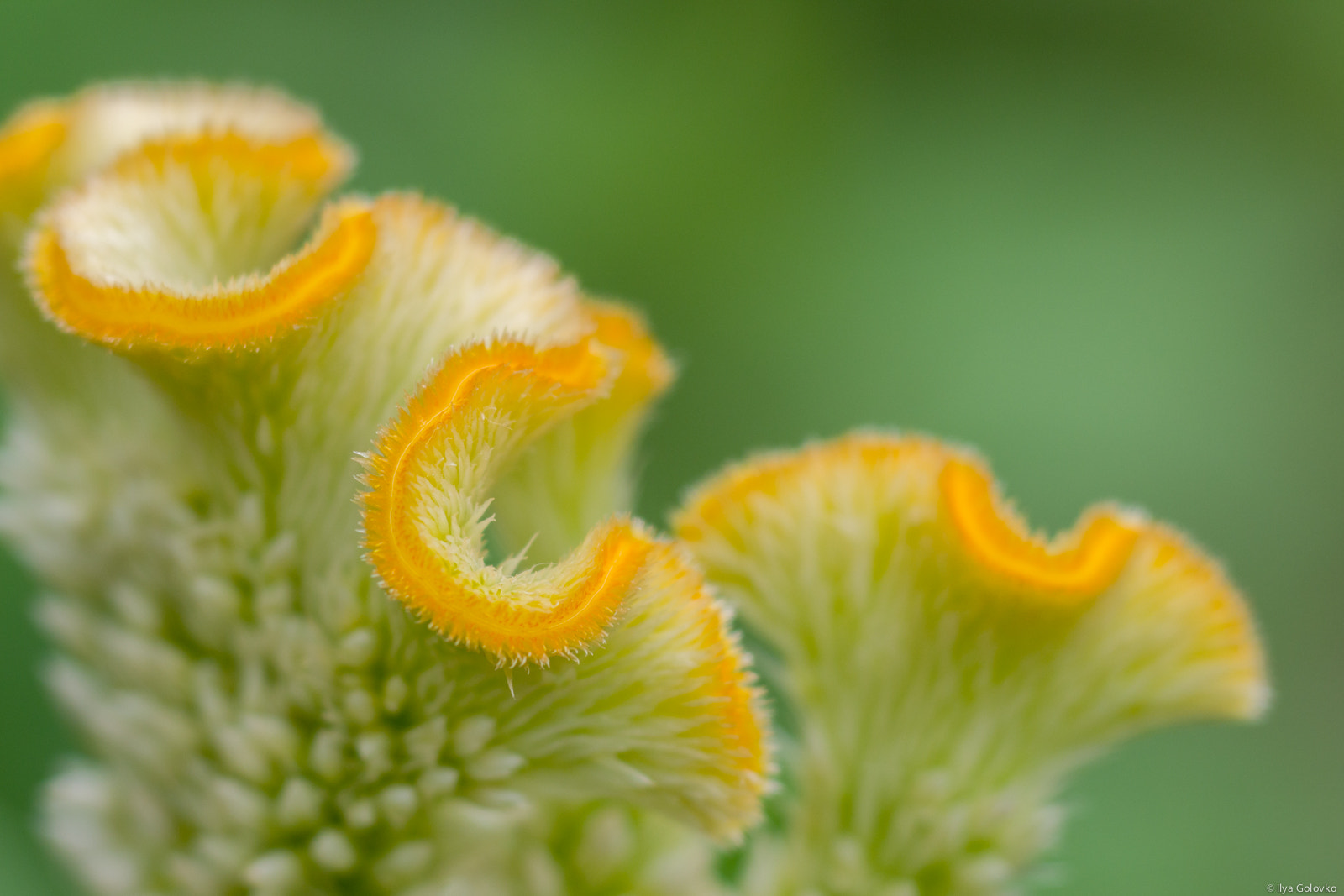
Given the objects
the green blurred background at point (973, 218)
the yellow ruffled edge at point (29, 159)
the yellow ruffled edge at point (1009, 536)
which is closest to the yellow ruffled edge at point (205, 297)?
the yellow ruffled edge at point (29, 159)

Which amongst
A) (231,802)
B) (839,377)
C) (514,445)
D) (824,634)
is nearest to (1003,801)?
(824,634)

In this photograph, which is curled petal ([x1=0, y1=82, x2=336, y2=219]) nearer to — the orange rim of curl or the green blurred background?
the orange rim of curl

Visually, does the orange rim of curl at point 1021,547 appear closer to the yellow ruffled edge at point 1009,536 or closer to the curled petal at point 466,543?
the yellow ruffled edge at point 1009,536

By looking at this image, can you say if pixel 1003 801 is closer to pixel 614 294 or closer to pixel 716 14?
pixel 614 294

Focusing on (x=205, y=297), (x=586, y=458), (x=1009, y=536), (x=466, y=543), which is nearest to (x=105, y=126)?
(x=205, y=297)

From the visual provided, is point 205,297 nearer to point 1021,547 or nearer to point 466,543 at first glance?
point 466,543

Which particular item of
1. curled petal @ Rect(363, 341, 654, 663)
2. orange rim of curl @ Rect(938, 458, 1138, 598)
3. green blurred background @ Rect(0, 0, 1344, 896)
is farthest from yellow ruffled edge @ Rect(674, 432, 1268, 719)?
green blurred background @ Rect(0, 0, 1344, 896)

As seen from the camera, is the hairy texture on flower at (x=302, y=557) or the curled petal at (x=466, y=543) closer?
the curled petal at (x=466, y=543)
